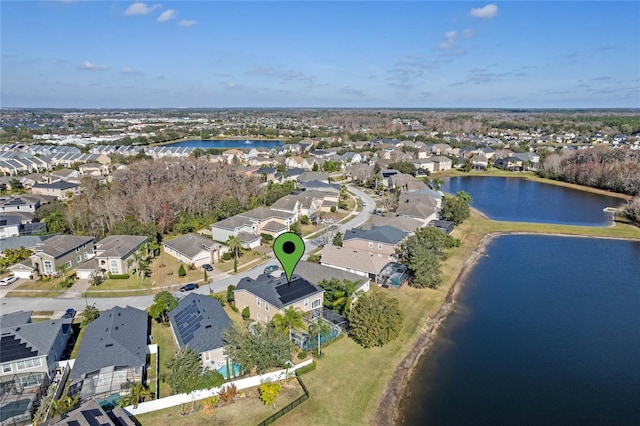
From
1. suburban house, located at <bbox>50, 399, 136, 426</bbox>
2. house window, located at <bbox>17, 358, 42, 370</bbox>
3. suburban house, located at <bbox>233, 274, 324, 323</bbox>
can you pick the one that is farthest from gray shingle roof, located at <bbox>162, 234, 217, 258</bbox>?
suburban house, located at <bbox>50, 399, 136, 426</bbox>

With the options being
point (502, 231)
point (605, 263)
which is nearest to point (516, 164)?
point (502, 231)

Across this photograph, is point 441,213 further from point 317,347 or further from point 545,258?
point 317,347

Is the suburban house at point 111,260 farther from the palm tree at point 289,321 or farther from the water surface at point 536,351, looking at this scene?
the water surface at point 536,351

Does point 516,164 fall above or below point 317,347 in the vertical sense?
above

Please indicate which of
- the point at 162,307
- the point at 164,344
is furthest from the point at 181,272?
the point at 164,344

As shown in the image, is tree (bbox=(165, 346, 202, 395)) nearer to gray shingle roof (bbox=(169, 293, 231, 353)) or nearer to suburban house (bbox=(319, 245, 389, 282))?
gray shingle roof (bbox=(169, 293, 231, 353))

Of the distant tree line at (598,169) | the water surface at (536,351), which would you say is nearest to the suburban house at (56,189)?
the water surface at (536,351)
